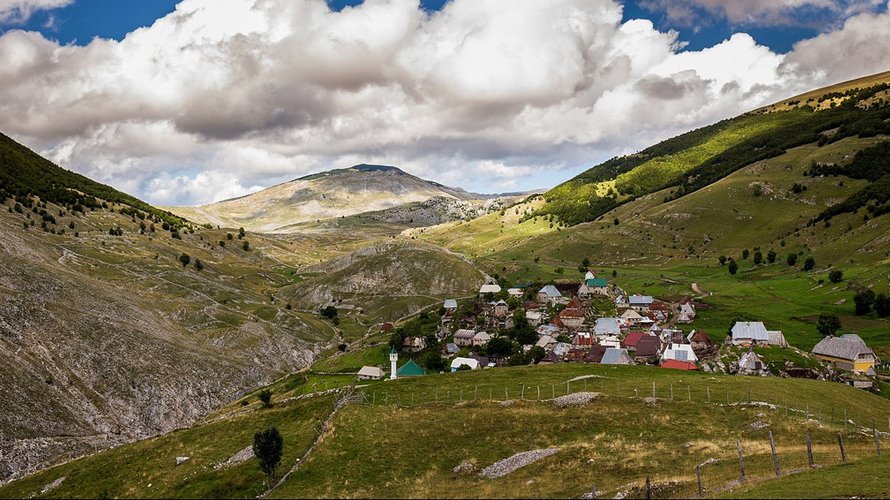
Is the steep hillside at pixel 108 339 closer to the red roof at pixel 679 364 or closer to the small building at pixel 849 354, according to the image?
the red roof at pixel 679 364

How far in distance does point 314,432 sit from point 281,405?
53.4 ft

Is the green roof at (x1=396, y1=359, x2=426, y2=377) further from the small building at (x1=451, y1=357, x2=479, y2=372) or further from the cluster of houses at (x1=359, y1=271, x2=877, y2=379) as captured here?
the small building at (x1=451, y1=357, x2=479, y2=372)

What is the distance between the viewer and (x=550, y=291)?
171875 mm

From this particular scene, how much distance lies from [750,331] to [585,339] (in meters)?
37.7

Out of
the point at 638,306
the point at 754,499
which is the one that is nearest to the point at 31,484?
the point at 754,499

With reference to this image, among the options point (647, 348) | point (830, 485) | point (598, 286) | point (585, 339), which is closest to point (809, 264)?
point (598, 286)

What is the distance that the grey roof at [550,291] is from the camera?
17025 centimetres

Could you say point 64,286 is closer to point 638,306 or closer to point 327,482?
point 327,482

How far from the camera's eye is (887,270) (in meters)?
134

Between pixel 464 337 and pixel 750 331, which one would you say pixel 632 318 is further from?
pixel 464 337

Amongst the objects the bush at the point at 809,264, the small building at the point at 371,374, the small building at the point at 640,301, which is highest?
the bush at the point at 809,264

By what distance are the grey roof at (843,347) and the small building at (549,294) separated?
7852cm

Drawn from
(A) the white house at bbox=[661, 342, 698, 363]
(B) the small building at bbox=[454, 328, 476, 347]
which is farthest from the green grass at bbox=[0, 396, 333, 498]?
(A) the white house at bbox=[661, 342, 698, 363]

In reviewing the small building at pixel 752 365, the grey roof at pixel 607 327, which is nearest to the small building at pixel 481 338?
the grey roof at pixel 607 327
